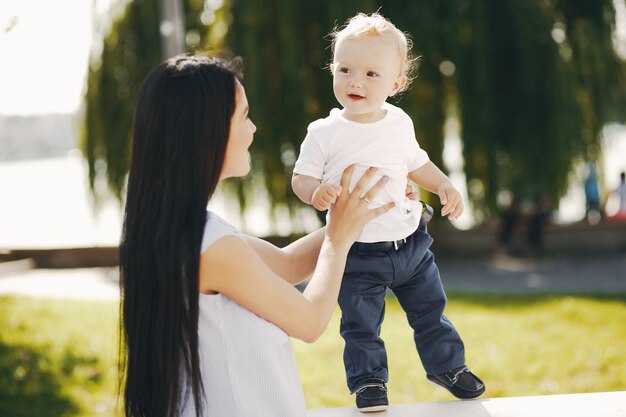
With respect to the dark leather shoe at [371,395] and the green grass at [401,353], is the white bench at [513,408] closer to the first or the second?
the dark leather shoe at [371,395]

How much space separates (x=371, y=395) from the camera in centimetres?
224

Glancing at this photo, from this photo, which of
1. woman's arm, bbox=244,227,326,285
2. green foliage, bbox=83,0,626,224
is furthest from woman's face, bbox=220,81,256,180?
green foliage, bbox=83,0,626,224

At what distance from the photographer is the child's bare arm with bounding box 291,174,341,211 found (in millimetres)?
2047

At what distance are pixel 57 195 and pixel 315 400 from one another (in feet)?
79.1

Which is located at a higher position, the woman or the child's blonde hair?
the child's blonde hair

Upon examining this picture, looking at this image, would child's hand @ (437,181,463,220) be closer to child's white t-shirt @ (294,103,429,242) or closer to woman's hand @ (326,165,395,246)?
child's white t-shirt @ (294,103,429,242)

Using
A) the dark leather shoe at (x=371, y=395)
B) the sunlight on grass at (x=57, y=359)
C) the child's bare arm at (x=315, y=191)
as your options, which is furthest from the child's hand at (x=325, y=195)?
the sunlight on grass at (x=57, y=359)

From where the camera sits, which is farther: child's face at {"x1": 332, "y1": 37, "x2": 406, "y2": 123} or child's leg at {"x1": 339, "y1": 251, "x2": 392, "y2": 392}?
child's leg at {"x1": 339, "y1": 251, "x2": 392, "y2": 392}

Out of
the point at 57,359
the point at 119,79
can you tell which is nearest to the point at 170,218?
the point at 57,359

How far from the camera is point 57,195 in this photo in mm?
27828

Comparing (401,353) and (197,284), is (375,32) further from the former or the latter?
(401,353)

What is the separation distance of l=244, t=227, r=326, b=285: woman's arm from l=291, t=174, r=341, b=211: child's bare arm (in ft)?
0.45

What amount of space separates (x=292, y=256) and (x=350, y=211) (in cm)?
27

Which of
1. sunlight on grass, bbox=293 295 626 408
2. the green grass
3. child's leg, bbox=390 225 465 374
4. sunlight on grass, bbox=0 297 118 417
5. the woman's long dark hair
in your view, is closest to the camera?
the woman's long dark hair
